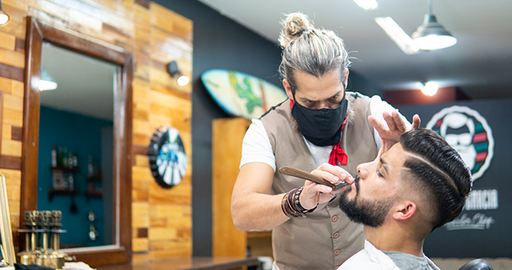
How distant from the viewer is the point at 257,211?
172cm

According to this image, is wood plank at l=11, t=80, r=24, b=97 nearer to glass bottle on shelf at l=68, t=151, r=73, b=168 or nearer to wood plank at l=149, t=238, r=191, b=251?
glass bottle on shelf at l=68, t=151, r=73, b=168

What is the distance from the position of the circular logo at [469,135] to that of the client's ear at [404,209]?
15.0ft

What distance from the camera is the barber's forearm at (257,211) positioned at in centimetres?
165

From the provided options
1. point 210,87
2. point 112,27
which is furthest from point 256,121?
point 210,87

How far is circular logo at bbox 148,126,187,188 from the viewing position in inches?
161

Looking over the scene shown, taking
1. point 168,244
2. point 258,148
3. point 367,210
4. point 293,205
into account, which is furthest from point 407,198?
point 168,244

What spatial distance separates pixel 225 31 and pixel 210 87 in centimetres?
86

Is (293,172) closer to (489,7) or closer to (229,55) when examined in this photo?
(229,55)

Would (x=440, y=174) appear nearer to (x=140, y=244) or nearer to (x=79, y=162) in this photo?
(x=79, y=162)

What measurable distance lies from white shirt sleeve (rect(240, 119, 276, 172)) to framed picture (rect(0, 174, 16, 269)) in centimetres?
150

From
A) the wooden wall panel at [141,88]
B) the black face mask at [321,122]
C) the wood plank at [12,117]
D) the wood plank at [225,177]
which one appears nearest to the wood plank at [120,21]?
the wooden wall panel at [141,88]

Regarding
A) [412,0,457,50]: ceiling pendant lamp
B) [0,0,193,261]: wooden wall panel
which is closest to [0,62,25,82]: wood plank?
[0,0,193,261]: wooden wall panel

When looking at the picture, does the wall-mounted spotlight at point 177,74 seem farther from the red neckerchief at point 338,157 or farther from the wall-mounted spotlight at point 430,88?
the wall-mounted spotlight at point 430,88

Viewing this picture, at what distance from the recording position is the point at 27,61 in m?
3.05
